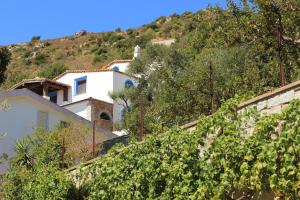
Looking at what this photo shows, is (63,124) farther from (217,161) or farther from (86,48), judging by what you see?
(86,48)

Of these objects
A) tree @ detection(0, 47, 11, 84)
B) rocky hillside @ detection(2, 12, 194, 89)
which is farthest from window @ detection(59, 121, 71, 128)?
rocky hillside @ detection(2, 12, 194, 89)

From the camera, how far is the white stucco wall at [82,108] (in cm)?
3962

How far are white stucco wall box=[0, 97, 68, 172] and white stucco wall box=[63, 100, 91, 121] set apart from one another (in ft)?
33.9

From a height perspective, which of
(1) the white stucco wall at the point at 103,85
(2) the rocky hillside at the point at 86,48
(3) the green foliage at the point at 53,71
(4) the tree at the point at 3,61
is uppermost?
(2) the rocky hillside at the point at 86,48

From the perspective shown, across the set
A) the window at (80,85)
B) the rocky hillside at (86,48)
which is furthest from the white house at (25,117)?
the rocky hillside at (86,48)

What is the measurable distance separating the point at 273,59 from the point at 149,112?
535 centimetres

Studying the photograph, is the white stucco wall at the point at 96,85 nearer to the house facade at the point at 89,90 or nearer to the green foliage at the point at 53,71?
the house facade at the point at 89,90

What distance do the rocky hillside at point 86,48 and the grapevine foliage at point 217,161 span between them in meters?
52.3

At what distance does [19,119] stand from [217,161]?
1974cm

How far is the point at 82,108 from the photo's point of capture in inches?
1575

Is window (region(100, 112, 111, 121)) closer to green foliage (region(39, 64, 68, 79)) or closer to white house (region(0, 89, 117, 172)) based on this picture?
white house (region(0, 89, 117, 172))

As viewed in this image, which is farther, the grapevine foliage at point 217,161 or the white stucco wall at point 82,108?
the white stucco wall at point 82,108

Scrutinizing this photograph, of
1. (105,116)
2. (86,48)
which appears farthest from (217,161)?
(86,48)

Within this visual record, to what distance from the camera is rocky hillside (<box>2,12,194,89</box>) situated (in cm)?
6919
